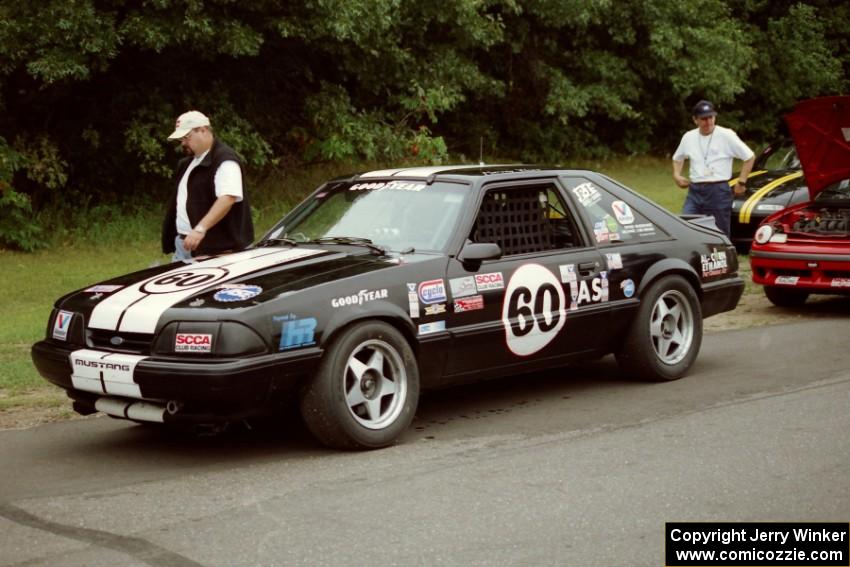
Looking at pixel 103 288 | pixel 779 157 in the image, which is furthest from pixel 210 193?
pixel 779 157

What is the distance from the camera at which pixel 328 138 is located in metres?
18.2

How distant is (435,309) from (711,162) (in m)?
6.16

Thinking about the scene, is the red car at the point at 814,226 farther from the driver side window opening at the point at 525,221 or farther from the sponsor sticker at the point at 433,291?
the sponsor sticker at the point at 433,291

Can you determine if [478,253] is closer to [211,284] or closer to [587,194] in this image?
[587,194]

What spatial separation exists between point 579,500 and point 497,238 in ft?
7.37

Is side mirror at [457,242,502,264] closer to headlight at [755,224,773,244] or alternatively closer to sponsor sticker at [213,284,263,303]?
sponsor sticker at [213,284,263,303]

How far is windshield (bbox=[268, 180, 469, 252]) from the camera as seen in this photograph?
280 inches

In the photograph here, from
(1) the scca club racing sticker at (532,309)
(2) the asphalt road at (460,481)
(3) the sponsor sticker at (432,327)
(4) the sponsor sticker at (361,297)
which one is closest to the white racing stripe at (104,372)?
(2) the asphalt road at (460,481)

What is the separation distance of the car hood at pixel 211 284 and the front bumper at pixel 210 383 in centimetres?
24

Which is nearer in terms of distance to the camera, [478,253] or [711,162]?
[478,253]

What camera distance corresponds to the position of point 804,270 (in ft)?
35.5

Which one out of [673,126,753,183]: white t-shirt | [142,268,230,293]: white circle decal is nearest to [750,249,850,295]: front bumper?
[673,126,753,183]: white t-shirt

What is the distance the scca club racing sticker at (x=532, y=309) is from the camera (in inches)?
279

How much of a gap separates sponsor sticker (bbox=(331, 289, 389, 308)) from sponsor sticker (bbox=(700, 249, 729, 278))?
2744mm
